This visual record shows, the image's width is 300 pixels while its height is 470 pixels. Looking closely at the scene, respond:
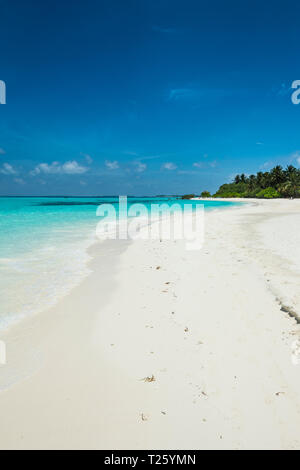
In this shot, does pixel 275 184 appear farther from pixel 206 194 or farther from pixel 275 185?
pixel 206 194

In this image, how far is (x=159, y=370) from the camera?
115 inches

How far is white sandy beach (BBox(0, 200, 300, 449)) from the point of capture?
217cm

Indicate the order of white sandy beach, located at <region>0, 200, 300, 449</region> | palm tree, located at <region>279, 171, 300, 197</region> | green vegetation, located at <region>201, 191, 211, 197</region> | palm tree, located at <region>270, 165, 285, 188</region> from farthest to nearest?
green vegetation, located at <region>201, 191, 211, 197</region>
palm tree, located at <region>270, 165, 285, 188</region>
palm tree, located at <region>279, 171, 300, 197</region>
white sandy beach, located at <region>0, 200, 300, 449</region>

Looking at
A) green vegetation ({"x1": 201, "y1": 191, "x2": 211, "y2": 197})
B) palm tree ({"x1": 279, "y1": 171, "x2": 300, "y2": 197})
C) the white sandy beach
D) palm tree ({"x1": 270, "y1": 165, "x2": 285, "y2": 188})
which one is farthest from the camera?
green vegetation ({"x1": 201, "y1": 191, "x2": 211, "y2": 197})

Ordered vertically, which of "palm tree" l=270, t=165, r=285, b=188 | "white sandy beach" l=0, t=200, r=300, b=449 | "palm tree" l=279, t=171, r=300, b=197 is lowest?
"white sandy beach" l=0, t=200, r=300, b=449

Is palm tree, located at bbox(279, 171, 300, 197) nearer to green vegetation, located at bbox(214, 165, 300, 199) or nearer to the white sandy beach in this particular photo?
green vegetation, located at bbox(214, 165, 300, 199)

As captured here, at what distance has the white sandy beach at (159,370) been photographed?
7.13ft

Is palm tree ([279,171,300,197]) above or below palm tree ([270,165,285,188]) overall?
below

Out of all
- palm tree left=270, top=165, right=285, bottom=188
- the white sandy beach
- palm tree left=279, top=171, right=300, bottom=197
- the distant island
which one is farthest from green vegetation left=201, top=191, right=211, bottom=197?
the white sandy beach

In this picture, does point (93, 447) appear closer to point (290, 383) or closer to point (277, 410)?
point (277, 410)

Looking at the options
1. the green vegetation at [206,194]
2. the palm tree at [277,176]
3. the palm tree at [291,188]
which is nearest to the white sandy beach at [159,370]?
the palm tree at [291,188]

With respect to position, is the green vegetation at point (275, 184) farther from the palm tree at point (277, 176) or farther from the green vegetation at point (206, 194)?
the green vegetation at point (206, 194)
